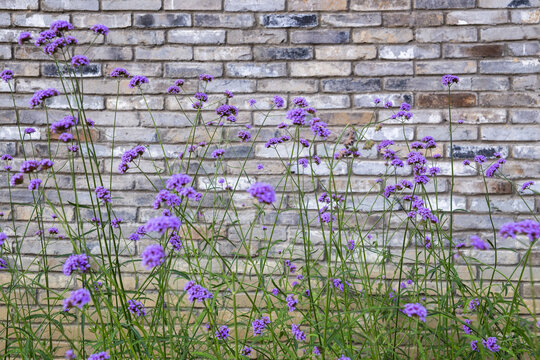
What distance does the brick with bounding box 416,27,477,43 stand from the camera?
1.97m

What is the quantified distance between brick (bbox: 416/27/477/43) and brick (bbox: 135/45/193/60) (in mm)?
978

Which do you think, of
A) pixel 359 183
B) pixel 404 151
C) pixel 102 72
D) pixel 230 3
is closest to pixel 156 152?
pixel 102 72

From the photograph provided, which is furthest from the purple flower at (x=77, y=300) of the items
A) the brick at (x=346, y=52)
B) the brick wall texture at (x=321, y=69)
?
the brick at (x=346, y=52)

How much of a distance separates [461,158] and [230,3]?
1172mm

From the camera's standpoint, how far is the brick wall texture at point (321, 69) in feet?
6.43

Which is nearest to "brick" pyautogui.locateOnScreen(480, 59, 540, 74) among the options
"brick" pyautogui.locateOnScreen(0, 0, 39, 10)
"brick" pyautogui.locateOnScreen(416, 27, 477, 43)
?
"brick" pyautogui.locateOnScreen(416, 27, 477, 43)

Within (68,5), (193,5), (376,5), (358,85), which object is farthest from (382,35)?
(68,5)

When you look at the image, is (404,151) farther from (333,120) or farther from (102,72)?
(102,72)

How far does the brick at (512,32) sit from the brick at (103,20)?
1.51 metres

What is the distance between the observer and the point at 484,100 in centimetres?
197

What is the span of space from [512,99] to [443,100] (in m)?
0.28

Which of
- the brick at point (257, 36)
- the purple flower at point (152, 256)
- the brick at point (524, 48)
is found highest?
the brick at point (257, 36)

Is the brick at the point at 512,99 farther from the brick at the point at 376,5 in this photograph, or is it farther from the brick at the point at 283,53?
the brick at the point at 283,53

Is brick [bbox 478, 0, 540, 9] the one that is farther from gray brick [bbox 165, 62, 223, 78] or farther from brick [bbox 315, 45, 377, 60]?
gray brick [bbox 165, 62, 223, 78]
